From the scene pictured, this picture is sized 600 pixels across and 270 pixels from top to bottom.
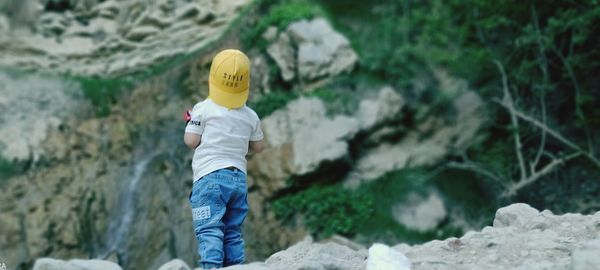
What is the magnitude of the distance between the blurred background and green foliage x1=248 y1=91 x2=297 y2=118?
2cm

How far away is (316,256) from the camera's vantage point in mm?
3783

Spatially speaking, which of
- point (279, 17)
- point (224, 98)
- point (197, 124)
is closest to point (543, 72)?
point (279, 17)

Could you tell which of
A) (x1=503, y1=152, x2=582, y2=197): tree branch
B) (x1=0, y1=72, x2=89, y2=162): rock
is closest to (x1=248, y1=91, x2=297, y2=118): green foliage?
(x1=0, y1=72, x2=89, y2=162): rock

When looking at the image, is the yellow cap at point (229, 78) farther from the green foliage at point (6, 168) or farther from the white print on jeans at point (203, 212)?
the green foliage at point (6, 168)

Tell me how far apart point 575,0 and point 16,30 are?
7.76 meters

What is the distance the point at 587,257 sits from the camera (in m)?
2.89

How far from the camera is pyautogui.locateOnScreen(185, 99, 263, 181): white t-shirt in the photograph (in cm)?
397

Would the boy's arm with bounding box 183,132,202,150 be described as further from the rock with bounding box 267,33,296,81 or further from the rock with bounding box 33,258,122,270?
the rock with bounding box 267,33,296,81

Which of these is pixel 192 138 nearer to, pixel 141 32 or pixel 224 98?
pixel 224 98

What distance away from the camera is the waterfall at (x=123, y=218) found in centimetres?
880

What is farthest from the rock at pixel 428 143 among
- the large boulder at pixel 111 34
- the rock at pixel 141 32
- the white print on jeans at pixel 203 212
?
the white print on jeans at pixel 203 212

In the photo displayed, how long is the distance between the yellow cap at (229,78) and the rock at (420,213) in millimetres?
4771

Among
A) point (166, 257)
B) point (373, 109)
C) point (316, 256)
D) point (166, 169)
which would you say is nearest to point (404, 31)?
Result: point (373, 109)

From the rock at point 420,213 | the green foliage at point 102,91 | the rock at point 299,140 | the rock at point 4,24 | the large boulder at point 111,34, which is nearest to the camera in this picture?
the rock at point 420,213
